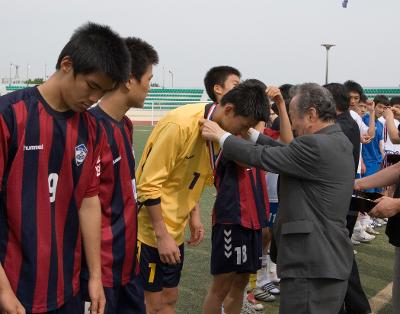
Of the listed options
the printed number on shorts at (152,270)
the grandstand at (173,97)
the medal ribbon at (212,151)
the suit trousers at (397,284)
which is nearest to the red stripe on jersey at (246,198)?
the medal ribbon at (212,151)

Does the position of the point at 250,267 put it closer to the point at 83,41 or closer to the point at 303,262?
the point at 303,262

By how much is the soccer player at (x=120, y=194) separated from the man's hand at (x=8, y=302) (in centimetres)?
59

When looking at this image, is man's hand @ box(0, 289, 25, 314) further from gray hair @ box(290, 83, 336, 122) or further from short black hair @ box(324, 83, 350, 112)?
short black hair @ box(324, 83, 350, 112)

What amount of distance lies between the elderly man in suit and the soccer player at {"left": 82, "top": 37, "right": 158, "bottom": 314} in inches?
24.1

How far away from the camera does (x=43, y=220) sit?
1983mm

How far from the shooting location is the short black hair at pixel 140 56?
274 cm

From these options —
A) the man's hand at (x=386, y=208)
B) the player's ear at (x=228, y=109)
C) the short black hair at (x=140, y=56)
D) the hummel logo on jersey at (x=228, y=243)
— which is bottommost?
the hummel logo on jersey at (x=228, y=243)

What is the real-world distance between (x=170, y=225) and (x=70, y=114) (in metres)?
1.35

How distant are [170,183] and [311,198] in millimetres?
898

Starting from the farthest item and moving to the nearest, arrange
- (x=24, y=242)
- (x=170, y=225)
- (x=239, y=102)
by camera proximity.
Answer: (x=170, y=225) < (x=239, y=102) < (x=24, y=242)

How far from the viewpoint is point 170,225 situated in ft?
10.6

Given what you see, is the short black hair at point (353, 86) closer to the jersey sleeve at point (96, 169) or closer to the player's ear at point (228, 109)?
the player's ear at point (228, 109)

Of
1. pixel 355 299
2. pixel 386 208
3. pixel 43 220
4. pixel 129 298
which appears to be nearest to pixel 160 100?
pixel 355 299

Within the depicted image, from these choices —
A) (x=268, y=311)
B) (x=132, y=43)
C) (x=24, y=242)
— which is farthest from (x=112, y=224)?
(x=268, y=311)
